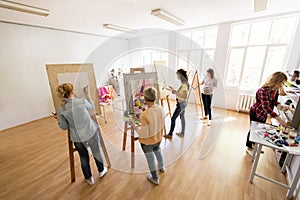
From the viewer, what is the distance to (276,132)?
1.59 metres

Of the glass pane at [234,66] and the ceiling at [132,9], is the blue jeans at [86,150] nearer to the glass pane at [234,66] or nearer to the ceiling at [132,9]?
the ceiling at [132,9]

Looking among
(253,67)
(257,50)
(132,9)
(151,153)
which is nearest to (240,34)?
(257,50)

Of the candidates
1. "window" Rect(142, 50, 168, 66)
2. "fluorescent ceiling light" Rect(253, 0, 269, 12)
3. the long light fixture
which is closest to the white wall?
the long light fixture

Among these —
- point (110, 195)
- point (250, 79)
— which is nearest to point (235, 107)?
point (250, 79)

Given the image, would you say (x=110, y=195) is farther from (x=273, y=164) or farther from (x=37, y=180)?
(x=273, y=164)

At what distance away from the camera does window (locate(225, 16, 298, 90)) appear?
317 cm

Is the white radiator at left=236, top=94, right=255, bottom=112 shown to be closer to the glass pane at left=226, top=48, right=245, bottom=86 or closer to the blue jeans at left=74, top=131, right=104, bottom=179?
the glass pane at left=226, top=48, right=245, bottom=86

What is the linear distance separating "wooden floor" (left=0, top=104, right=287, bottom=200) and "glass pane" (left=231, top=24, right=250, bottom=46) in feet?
8.58

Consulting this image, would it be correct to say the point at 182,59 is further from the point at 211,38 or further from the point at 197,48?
the point at 211,38

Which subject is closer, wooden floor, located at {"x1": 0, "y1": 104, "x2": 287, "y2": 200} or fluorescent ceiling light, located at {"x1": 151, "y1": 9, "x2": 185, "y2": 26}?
wooden floor, located at {"x1": 0, "y1": 104, "x2": 287, "y2": 200}

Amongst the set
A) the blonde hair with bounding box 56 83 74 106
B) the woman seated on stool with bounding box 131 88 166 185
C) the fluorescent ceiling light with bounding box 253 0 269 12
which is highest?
the fluorescent ceiling light with bounding box 253 0 269 12

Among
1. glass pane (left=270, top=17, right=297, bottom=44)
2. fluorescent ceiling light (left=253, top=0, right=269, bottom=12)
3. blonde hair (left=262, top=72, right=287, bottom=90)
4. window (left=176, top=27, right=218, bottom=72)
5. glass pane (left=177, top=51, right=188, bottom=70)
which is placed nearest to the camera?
blonde hair (left=262, top=72, right=287, bottom=90)

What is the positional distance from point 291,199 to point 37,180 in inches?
125

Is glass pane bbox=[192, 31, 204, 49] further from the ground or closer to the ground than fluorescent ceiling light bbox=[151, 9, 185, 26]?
closer to the ground
